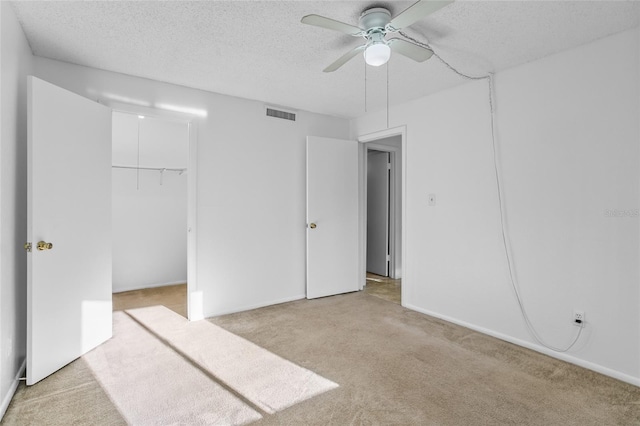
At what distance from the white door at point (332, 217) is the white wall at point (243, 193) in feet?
0.49

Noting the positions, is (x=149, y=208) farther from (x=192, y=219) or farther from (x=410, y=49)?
(x=410, y=49)

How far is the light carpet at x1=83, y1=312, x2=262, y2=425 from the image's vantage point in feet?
6.34

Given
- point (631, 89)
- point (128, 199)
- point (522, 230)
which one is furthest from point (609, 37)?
point (128, 199)

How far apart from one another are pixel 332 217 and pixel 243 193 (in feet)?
4.10

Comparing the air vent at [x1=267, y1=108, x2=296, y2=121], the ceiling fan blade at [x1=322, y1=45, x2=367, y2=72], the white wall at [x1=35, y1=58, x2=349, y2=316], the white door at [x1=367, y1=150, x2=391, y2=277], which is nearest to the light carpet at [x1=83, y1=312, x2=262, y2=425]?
the white wall at [x1=35, y1=58, x2=349, y2=316]

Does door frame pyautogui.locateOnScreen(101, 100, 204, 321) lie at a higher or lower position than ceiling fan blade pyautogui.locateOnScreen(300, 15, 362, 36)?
lower

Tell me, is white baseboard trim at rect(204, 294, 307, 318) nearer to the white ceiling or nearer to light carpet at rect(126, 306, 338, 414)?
light carpet at rect(126, 306, 338, 414)

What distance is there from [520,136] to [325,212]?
91.8 inches

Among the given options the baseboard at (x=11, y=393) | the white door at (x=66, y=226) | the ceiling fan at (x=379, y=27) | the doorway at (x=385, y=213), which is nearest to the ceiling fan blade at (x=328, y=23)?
the ceiling fan at (x=379, y=27)

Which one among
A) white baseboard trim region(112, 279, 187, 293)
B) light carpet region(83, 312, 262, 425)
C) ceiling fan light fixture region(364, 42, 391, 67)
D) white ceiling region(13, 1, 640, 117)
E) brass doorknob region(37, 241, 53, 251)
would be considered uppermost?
white ceiling region(13, 1, 640, 117)

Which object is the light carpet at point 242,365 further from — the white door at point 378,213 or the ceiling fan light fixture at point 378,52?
the white door at point 378,213

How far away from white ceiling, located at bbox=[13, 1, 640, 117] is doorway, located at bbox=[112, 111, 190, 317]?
1.77 metres

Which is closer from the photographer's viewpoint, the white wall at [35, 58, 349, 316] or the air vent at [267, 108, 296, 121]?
the white wall at [35, 58, 349, 316]

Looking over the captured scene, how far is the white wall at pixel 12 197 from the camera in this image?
6.45ft
